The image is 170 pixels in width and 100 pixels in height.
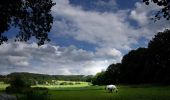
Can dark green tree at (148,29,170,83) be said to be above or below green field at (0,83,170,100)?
above

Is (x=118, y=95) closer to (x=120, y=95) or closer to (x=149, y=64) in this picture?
(x=120, y=95)

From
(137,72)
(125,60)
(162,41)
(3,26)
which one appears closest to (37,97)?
(3,26)

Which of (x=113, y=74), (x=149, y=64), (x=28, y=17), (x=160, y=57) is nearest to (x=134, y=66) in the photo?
(x=149, y=64)

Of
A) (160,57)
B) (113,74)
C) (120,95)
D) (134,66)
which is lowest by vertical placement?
(120,95)

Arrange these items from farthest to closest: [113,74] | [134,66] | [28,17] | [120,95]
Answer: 1. [113,74]
2. [134,66]
3. [120,95]
4. [28,17]

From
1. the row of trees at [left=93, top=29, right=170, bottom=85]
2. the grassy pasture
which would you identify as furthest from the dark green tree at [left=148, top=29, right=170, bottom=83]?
the grassy pasture

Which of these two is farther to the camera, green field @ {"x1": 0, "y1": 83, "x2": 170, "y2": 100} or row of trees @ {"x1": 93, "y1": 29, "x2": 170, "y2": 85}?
row of trees @ {"x1": 93, "y1": 29, "x2": 170, "y2": 85}

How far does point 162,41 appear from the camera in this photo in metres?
126

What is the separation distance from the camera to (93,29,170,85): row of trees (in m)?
127

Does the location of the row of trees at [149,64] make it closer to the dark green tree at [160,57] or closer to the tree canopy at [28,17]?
the dark green tree at [160,57]

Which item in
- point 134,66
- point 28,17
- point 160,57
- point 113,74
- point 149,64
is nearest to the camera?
point 28,17

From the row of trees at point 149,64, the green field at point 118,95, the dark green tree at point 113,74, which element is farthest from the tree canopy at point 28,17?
the dark green tree at point 113,74

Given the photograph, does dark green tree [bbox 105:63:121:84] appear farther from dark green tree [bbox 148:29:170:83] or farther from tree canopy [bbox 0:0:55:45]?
tree canopy [bbox 0:0:55:45]

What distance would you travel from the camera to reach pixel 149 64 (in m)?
134
